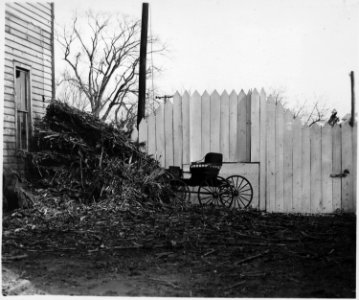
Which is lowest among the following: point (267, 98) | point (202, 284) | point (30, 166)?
point (202, 284)

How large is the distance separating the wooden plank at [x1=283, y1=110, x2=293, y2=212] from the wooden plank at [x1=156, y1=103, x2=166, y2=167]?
276cm

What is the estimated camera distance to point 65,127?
30.2 ft

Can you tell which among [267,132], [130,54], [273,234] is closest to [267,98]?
[267,132]

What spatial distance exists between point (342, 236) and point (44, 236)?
4504mm

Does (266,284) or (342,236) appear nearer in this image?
(266,284)

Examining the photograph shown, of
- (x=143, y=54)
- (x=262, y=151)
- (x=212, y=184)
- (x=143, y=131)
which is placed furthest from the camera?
(x=143, y=54)

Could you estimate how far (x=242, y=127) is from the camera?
959 cm

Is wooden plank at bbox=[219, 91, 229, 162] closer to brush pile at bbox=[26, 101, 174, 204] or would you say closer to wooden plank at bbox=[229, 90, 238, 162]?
wooden plank at bbox=[229, 90, 238, 162]

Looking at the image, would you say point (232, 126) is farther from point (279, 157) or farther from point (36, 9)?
point (36, 9)

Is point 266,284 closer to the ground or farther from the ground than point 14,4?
closer to the ground

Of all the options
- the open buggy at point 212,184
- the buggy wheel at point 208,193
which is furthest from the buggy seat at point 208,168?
the buggy wheel at point 208,193

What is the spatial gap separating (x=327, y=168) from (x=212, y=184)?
2.41 m

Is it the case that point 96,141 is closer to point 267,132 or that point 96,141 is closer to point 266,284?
point 267,132

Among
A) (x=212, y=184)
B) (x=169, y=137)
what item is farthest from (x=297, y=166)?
(x=169, y=137)
